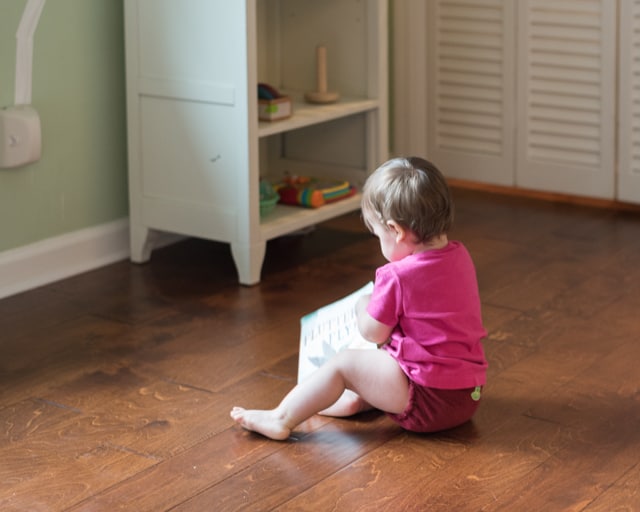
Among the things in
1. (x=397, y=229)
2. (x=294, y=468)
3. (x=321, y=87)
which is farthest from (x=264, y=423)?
(x=321, y=87)

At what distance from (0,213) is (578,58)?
1.65 metres

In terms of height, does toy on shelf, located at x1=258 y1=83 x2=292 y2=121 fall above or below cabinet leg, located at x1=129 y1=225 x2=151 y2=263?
above

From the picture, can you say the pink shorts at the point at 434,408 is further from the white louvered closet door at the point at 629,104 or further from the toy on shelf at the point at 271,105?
the white louvered closet door at the point at 629,104

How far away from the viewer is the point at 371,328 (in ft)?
5.92

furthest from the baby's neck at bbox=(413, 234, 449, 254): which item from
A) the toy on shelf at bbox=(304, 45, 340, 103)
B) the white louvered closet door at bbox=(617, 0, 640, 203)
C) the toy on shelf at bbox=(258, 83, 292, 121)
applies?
the white louvered closet door at bbox=(617, 0, 640, 203)

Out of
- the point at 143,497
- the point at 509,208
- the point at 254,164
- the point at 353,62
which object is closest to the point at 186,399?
the point at 143,497

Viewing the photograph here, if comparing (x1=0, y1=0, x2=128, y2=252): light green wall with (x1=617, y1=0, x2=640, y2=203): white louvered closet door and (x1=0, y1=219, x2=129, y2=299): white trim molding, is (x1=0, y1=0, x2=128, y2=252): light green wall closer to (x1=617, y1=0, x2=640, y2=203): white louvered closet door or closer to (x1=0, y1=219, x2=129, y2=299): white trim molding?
(x1=0, y1=219, x2=129, y2=299): white trim molding

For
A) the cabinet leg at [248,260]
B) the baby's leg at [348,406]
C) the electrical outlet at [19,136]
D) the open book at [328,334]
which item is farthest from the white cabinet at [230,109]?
the baby's leg at [348,406]

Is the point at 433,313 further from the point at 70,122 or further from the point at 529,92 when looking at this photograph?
the point at 529,92

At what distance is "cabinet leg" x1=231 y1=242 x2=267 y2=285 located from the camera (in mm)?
2607

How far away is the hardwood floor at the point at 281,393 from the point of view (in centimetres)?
166

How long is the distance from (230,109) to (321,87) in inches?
18.4

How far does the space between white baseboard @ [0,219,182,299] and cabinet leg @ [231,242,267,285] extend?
355mm

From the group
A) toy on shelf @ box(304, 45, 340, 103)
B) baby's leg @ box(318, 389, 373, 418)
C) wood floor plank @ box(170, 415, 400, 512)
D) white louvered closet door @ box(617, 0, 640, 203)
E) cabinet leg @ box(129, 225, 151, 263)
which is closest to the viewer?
wood floor plank @ box(170, 415, 400, 512)
